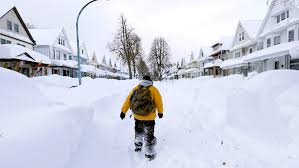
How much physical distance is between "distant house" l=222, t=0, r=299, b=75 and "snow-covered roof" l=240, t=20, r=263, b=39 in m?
3.57

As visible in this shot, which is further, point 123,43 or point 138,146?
point 123,43

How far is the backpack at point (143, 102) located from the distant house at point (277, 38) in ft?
61.7

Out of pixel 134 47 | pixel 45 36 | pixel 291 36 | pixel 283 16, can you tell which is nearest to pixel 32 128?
pixel 291 36

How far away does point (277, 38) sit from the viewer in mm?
25875

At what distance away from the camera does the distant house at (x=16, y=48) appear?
19891mm

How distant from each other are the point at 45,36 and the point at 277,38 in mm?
33179

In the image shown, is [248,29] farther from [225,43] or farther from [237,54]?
[225,43]

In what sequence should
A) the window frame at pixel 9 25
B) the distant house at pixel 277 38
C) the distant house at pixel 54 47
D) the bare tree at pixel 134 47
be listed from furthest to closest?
the bare tree at pixel 134 47 < the distant house at pixel 54 47 < the window frame at pixel 9 25 < the distant house at pixel 277 38

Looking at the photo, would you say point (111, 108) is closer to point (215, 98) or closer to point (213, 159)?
point (215, 98)

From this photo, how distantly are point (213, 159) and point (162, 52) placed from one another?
147 feet

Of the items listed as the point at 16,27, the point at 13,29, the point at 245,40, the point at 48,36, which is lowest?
the point at 245,40

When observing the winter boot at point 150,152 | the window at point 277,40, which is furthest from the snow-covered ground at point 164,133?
the window at point 277,40

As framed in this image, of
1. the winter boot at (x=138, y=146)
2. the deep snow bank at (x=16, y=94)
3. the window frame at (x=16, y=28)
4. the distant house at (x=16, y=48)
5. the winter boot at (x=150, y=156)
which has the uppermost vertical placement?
the window frame at (x=16, y=28)

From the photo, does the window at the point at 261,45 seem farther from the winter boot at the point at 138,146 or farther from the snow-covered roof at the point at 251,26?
the winter boot at the point at 138,146
